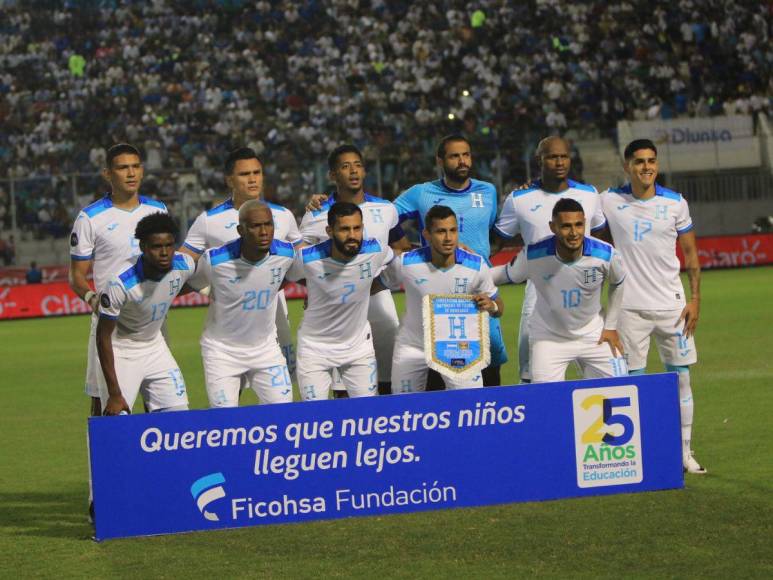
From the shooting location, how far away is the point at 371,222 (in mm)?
9938

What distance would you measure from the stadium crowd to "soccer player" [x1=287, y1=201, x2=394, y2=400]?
22179mm

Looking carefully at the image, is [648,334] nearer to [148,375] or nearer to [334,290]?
[334,290]

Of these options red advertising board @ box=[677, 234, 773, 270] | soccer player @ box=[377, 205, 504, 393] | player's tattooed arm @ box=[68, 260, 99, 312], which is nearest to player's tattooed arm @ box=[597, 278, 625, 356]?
soccer player @ box=[377, 205, 504, 393]

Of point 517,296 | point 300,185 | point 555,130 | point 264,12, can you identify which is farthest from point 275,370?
point 264,12

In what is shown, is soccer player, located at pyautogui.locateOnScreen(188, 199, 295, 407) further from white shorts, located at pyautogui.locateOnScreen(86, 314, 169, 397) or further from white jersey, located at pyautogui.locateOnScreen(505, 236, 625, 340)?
white jersey, located at pyautogui.locateOnScreen(505, 236, 625, 340)

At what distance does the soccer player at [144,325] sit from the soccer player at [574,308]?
95.1 inches

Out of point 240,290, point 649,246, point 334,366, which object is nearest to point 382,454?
point 334,366

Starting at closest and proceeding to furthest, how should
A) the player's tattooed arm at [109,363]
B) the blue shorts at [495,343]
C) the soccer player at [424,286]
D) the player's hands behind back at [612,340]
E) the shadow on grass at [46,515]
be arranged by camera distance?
the player's tattooed arm at [109,363], the shadow on grass at [46,515], the player's hands behind back at [612,340], the soccer player at [424,286], the blue shorts at [495,343]

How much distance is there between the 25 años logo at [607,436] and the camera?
8688 mm

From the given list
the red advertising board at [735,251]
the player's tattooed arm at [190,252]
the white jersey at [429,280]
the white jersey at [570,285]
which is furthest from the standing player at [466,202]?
the red advertising board at [735,251]

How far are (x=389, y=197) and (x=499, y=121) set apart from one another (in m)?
5.90

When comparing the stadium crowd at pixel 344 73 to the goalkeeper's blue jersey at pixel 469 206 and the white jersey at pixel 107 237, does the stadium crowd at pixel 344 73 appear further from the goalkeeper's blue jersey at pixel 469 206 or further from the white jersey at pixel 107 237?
the white jersey at pixel 107 237

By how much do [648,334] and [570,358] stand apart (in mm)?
917

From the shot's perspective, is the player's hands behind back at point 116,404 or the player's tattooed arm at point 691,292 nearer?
the player's hands behind back at point 116,404
